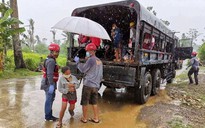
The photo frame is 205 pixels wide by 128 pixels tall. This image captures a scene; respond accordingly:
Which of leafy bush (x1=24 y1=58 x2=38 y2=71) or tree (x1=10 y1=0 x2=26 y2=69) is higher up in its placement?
tree (x1=10 y1=0 x2=26 y2=69)

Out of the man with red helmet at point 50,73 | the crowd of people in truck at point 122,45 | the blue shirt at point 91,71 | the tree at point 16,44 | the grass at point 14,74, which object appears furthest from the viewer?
the tree at point 16,44

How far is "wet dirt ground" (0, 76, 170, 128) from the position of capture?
4.59m

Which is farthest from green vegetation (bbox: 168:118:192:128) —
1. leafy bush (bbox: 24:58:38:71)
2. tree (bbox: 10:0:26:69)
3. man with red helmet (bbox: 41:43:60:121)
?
leafy bush (bbox: 24:58:38:71)

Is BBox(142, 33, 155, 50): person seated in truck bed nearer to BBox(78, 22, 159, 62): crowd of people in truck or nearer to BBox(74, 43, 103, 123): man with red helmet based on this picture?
BBox(78, 22, 159, 62): crowd of people in truck

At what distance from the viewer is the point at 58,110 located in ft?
18.3

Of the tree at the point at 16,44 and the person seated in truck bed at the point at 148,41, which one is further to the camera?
the tree at the point at 16,44

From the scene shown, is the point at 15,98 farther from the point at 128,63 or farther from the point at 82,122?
the point at 128,63

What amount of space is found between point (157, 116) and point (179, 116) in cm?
58

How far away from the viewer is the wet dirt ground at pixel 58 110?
4.59 m

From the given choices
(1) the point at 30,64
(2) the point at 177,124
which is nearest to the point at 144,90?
(2) the point at 177,124

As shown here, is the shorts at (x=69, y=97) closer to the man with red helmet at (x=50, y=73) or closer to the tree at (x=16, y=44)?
the man with red helmet at (x=50, y=73)

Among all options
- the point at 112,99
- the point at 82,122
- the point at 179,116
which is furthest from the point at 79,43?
the point at 179,116

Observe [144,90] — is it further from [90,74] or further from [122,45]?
[90,74]

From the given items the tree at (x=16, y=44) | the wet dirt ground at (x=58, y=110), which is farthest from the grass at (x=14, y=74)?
the wet dirt ground at (x=58, y=110)
